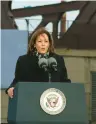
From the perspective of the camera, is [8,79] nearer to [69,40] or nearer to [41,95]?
[69,40]

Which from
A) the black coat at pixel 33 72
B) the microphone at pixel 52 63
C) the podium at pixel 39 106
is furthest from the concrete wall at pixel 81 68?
the podium at pixel 39 106

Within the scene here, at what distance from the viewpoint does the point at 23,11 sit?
44.2 feet

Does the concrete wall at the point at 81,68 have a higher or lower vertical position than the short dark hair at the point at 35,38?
lower

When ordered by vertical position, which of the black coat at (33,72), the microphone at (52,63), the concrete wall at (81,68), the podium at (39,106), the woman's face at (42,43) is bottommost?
the concrete wall at (81,68)

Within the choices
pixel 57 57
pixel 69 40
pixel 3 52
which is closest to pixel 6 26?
pixel 69 40

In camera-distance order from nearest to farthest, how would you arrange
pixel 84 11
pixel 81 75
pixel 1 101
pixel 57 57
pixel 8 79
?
pixel 57 57, pixel 8 79, pixel 1 101, pixel 81 75, pixel 84 11

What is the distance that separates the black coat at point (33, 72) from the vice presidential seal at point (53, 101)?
209 mm

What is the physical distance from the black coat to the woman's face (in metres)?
0.05

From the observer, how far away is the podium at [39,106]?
233 centimetres

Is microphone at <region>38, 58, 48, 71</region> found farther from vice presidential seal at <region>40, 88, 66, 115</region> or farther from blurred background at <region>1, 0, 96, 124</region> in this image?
blurred background at <region>1, 0, 96, 124</region>

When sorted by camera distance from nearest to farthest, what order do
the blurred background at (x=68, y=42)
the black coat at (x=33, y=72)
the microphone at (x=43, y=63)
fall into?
the microphone at (x=43, y=63) → the black coat at (x=33, y=72) → the blurred background at (x=68, y=42)

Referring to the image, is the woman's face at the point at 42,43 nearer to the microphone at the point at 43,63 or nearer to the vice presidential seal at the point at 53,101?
the microphone at the point at 43,63

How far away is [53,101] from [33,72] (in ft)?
0.96

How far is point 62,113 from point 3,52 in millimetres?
5440
